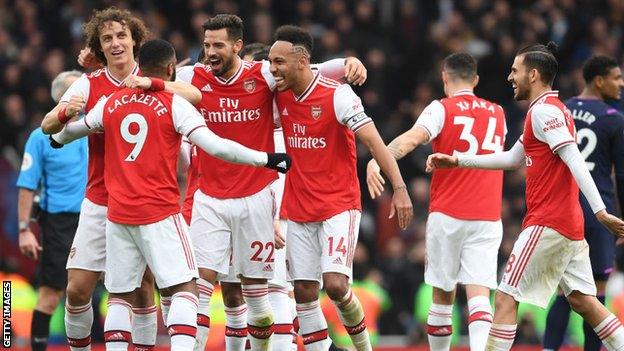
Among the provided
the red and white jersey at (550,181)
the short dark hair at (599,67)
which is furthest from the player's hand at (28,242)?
the short dark hair at (599,67)

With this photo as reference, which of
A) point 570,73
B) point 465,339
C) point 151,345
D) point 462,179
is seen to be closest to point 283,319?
point 151,345

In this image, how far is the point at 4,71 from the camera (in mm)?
18547

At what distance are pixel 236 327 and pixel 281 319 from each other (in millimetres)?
385

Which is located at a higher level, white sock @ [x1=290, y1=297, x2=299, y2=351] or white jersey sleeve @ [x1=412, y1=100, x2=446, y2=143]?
white jersey sleeve @ [x1=412, y1=100, x2=446, y2=143]

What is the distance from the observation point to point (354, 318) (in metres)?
9.84

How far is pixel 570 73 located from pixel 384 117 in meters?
3.35

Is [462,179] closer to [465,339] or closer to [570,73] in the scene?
[465,339]

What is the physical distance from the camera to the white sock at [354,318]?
9.71m

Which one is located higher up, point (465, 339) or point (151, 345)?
point (151, 345)

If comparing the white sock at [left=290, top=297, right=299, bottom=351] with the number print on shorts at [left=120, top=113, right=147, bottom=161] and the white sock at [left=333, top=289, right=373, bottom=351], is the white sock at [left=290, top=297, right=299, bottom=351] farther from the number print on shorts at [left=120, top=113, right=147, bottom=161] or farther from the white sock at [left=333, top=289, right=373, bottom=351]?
the number print on shorts at [left=120, top=113, right=147, bottom=161]

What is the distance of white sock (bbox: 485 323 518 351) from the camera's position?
9.19m

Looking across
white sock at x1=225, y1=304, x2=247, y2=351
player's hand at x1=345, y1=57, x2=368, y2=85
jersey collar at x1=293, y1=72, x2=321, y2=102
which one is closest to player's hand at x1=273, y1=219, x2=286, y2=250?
white sock at x1=225, y1=304, x2=247, y2=351

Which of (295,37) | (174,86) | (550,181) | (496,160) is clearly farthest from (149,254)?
(550,181)

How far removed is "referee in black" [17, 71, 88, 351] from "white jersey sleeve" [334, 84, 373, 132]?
11.1ft
